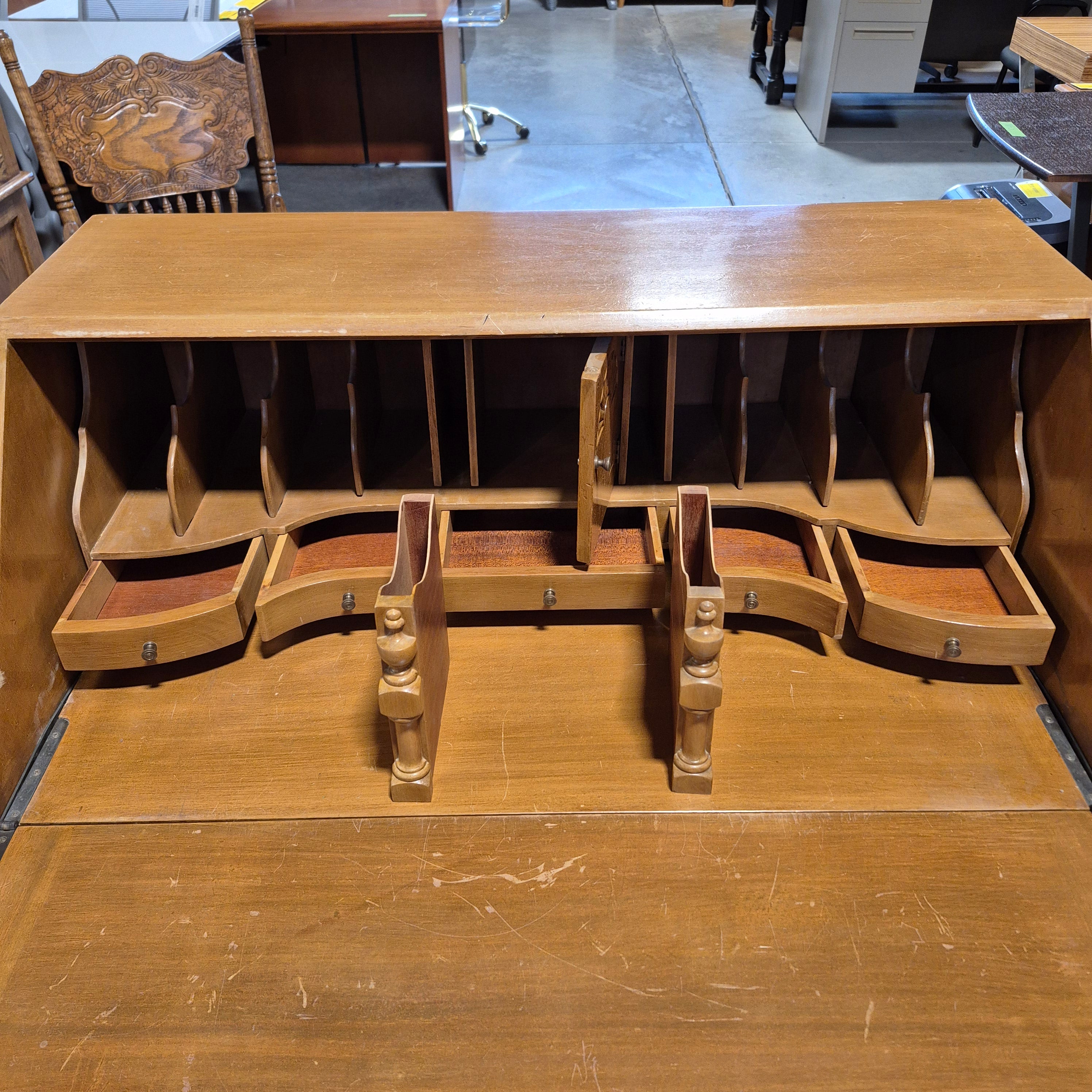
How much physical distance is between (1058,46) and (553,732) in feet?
9.35

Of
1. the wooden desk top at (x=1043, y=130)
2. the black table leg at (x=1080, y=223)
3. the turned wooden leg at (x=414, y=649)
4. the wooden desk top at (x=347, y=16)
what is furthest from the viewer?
the wooden desk top at (x=347, y=16)

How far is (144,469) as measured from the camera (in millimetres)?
1506

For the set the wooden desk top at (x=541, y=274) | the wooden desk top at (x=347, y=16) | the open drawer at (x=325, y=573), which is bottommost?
the open drawer at (x=325, y=573)

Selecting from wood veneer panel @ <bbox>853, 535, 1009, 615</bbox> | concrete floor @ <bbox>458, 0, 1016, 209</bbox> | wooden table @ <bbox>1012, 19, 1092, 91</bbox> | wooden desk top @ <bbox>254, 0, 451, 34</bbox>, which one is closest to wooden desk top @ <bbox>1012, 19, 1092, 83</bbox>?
wooden table @ <bbox>1012, 19, 1092, 91</bbox>

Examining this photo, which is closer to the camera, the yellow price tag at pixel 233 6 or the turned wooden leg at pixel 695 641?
the turned wooden leg at pixel 695 641

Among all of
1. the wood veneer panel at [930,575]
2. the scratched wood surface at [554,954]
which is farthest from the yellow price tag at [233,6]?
the scratched wood surface at [554,954]

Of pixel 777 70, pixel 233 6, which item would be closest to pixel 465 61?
pixel 233 6

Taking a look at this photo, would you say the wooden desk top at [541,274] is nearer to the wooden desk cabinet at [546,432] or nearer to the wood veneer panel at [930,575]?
the wooden desk cabinet at [546,432]

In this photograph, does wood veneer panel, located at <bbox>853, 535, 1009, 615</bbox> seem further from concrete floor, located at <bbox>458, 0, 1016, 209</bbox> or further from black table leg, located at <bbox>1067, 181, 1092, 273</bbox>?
concrete floor, located at <bbox>458, 0, 1016, 209</bbox>

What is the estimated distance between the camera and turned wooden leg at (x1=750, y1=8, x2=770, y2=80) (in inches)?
188

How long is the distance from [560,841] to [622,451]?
0.58 m

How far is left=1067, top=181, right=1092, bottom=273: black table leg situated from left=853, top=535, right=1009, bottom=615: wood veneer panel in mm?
1145

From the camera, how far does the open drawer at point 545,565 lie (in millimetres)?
1345

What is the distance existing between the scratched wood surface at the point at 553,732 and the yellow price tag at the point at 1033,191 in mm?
1631
